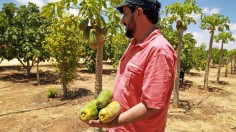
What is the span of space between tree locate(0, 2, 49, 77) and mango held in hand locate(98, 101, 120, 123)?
1952 centimetres

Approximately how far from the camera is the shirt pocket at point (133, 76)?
2.09 meters

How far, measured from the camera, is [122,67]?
7.95 feet

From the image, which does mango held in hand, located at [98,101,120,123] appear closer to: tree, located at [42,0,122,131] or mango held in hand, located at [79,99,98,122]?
mango held in hand, located at [79,99,98,122]

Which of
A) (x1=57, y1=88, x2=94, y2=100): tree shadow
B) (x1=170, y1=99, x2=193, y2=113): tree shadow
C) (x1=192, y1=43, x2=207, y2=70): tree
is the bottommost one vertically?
(x1=170, y1=99, x2=193, y2=113): tree shadow

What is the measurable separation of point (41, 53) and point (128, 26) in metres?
20.1

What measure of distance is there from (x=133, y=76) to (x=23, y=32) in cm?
2231

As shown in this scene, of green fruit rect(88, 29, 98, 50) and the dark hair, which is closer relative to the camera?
the dark hair

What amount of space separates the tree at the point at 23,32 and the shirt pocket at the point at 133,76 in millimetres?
19457

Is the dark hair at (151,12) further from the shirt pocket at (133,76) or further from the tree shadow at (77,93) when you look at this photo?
the tree shadow at (77,93)

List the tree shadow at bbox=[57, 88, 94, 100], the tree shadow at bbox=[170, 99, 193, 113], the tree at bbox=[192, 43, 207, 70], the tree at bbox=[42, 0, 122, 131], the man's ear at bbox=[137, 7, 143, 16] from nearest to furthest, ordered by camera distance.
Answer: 1. the man's ear at bbox=[137, 7, 143, 16]
2. the tree at bbox=[42, 0, 122, 131]
3. the tree shadow at bbox=[170, 99, 193, 113]
4. the tree shadow at bbox=[57, 88, 94, 100]
5. the tree at bbox=[192, 43, 207, 70]

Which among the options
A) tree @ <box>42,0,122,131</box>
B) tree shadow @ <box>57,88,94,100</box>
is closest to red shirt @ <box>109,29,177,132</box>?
tree @ <box>42,0,122,131</box>

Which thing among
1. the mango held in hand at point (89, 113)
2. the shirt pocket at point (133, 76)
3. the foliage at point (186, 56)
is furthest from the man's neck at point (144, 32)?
the foliage at point (186, 56)

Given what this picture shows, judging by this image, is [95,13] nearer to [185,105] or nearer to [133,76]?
[133,76]

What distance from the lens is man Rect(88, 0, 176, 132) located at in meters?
1.95
